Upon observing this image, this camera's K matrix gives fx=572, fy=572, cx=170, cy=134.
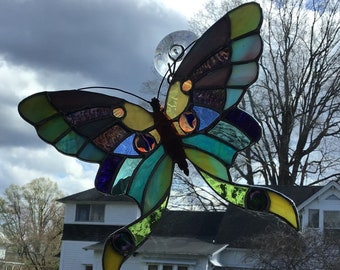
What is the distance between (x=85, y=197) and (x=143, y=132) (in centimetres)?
2116

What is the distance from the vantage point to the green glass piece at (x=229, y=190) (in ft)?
16.0

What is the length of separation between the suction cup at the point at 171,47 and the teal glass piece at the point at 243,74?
2.59 ft

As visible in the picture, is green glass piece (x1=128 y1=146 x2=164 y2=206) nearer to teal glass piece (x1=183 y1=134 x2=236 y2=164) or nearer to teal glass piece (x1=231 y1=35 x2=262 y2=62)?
teal glass piece (x1=183 y1=134 x2=236 y2=164)

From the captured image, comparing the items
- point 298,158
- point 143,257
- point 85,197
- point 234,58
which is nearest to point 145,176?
point 234,58

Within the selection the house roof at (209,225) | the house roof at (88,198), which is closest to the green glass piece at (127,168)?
the house roof at (209,225)

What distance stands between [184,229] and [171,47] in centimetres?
1960

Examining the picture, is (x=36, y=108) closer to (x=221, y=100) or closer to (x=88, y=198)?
(x=221, y=100)

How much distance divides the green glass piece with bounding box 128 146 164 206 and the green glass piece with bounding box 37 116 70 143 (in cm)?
75

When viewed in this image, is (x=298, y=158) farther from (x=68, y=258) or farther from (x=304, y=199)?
(x=68, y=258)

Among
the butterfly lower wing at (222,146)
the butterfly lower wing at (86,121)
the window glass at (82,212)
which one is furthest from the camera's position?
the window glass at (82,212)

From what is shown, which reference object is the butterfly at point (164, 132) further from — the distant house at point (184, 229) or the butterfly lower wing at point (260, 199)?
the distant house at point (184, 229)

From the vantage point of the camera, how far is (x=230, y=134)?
505 cm

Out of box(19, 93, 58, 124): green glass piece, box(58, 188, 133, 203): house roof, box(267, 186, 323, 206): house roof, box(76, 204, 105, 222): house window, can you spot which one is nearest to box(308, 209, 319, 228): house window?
box(267, 186, 323, 206): house roof

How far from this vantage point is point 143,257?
2233 centimetres
